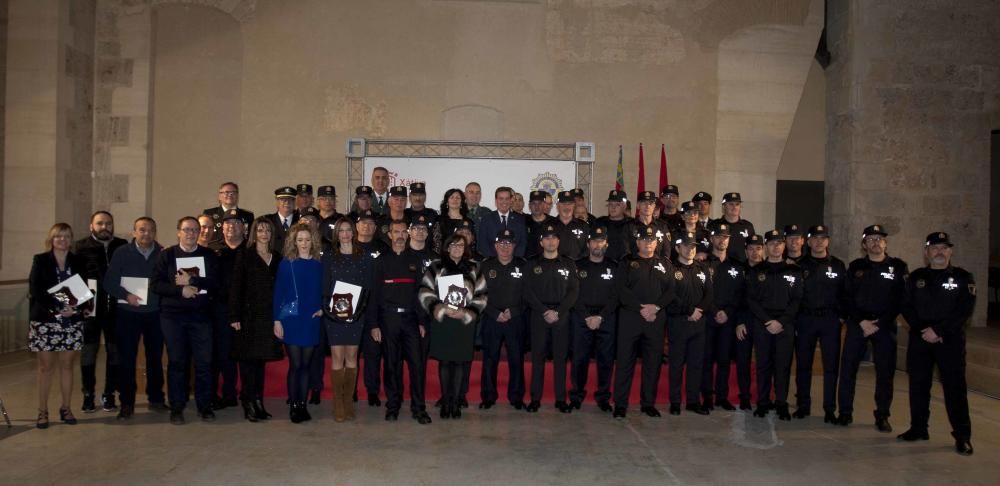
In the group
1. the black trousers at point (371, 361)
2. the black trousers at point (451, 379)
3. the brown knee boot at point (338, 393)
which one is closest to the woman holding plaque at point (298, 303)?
the brown knee boot at point (338, 393)

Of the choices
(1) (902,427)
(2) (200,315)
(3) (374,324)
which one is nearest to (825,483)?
(1) (902,427)

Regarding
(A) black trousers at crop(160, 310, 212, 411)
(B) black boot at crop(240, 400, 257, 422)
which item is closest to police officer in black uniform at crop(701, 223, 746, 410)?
(B) black boot at crop(240, 400, 257, 422)

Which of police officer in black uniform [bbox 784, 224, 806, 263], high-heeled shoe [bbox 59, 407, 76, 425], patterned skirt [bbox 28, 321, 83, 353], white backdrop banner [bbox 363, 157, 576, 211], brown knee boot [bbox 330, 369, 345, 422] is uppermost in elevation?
white backdrop banner [bbox 363, 157, 576, 211]

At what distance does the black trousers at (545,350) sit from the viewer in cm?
634

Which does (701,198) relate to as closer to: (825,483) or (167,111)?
(825,483)

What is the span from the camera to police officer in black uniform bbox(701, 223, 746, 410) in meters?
6.48

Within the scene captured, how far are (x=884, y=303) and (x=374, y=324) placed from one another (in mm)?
4314

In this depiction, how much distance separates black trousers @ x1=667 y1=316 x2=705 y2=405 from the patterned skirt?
16.6 feet

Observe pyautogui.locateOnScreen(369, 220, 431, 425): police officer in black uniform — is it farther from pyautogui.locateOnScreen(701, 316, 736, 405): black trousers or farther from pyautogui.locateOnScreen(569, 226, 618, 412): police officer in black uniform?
pyautogui.locateOnScreen(701, 316, 736, 405): black trousers

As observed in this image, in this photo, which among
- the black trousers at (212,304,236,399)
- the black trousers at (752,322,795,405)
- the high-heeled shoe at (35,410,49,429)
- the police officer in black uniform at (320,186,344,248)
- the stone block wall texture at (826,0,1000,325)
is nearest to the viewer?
the high-heeled shoe at (35,410,49,429)

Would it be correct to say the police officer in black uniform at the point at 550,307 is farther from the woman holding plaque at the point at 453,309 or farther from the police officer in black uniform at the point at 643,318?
the woman holding plaque at the point at 453,309

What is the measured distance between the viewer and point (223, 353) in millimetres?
6102

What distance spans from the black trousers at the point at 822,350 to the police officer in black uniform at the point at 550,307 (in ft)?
6.73

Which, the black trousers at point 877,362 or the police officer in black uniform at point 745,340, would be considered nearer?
the black trousers at point 877,362
